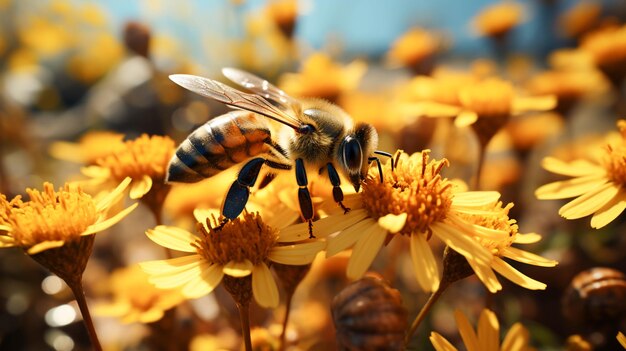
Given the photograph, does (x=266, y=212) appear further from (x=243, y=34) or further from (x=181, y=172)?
(x=243, y=34)

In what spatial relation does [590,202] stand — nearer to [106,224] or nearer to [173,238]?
[173,238]

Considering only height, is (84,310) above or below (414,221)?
below

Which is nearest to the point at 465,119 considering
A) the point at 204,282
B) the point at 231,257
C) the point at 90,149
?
the point at 231,257

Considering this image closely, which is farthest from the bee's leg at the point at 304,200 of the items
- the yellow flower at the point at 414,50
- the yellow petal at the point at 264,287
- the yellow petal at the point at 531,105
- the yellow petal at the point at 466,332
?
the yellow flower at the point at 414,50

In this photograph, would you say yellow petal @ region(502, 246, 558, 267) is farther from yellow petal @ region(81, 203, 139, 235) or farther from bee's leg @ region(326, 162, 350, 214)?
yellow petal @ region(81, 203, 139, 235)

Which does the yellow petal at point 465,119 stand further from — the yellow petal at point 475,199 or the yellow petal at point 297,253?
the yellow petal at point 297,253

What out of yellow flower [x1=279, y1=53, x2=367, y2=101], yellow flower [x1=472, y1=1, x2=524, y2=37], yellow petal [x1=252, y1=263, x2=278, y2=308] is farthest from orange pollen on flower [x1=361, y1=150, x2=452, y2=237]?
yellow flower [x1=472, y1=1, x2=524, y2=37]

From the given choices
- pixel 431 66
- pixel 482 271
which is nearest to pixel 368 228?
pixel 482 271
